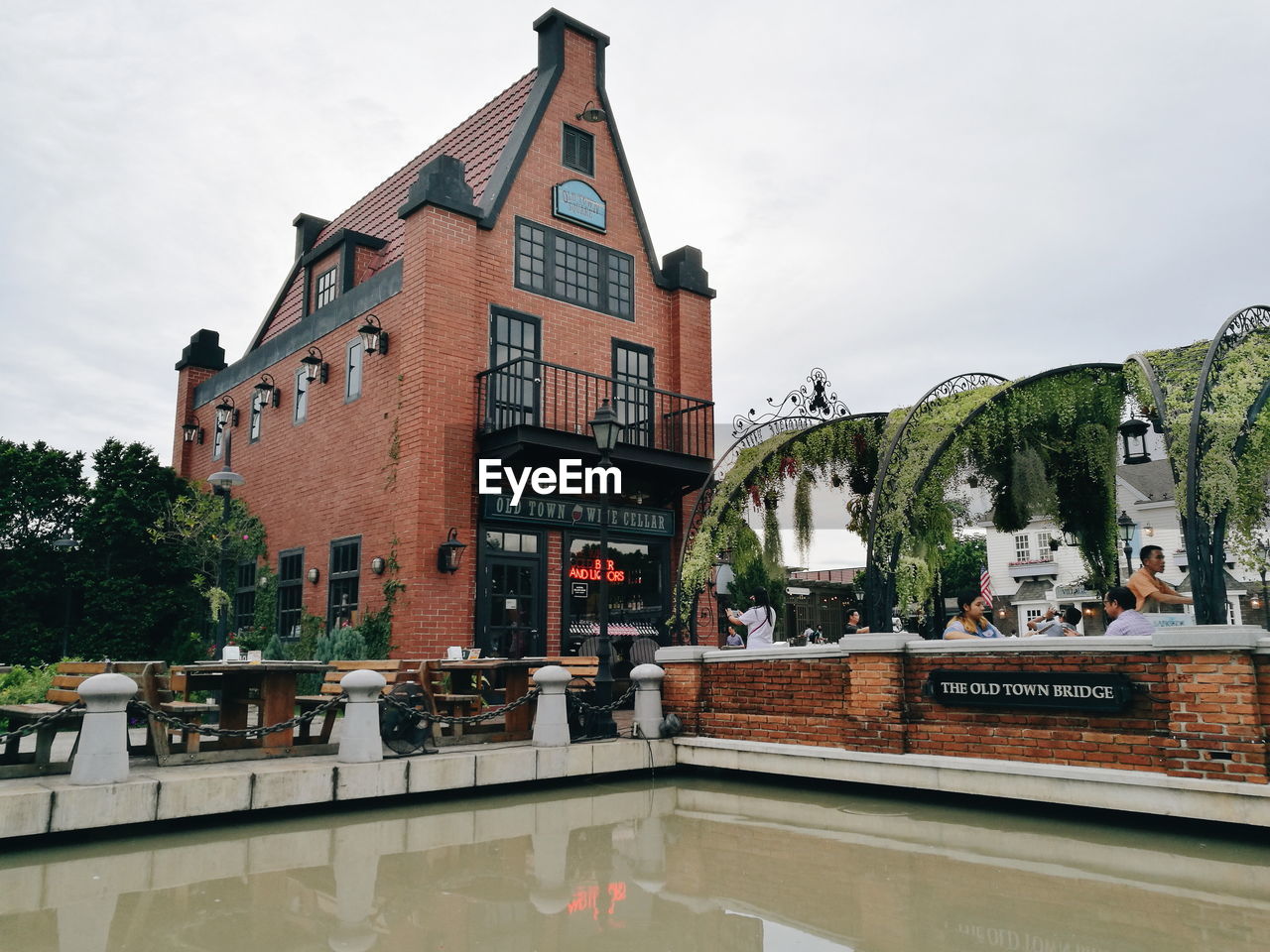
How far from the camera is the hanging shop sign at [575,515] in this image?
47.2 ft

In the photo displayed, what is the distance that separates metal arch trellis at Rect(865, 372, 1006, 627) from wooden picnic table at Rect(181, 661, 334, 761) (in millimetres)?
5322

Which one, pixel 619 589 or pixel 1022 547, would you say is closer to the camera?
pixel 619 589

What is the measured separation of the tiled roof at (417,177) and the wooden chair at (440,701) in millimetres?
8673

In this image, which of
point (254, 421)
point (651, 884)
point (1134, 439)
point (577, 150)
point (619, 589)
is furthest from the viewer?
point (254, 421)

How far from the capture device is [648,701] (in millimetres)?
10406

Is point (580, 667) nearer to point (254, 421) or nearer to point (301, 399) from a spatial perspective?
point (301, 399)

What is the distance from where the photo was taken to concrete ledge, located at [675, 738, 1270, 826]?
6648 millimetres


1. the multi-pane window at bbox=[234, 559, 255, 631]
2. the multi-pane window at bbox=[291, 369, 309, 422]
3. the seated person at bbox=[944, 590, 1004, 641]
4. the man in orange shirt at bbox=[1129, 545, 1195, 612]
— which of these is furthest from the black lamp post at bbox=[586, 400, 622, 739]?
the multi-pane window at bbox=[234, 559, 255, 631]

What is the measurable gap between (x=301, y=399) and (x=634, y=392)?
6243mm

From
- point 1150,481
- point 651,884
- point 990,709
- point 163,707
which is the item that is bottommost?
point 651,884

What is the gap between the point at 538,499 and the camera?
581 inches

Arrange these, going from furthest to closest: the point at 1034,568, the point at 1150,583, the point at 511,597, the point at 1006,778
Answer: the point at 1034,568 → the point at 511,597 → the point at 1150,583 → the point at 1006,778

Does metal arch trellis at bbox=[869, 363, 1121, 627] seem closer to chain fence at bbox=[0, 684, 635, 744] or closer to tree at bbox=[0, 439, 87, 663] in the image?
chain fence at bbox=[0, 684, 635, 744]

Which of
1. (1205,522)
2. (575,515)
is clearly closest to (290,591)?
(575,515)
